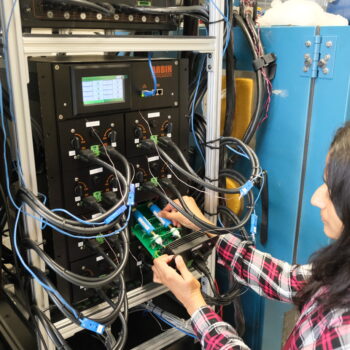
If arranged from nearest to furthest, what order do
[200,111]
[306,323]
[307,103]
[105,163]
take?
[306,323] < [105,163] < [307,103] < [200,111]

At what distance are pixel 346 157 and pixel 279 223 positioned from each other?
77 cm

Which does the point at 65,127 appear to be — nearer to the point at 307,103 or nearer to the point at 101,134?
the point at 101,134

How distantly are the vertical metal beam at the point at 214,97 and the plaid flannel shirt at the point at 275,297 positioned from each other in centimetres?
17

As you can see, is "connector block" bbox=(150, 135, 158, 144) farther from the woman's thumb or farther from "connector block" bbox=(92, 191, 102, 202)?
the woman's thumb

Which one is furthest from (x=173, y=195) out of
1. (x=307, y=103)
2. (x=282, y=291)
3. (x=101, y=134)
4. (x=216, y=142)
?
(x=307, y=103)

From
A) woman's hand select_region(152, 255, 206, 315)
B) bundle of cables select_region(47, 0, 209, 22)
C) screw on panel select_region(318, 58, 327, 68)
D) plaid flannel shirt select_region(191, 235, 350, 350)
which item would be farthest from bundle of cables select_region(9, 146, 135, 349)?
screw on panel select_region(318, 58, 327, 68)

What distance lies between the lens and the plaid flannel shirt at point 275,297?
2.68 ft

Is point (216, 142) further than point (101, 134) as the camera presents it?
Yes

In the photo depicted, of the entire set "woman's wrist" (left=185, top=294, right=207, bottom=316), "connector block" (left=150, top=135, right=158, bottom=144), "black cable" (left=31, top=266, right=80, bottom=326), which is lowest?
"woman's wrist" (left=185, top=294, right=207, bottom=316)

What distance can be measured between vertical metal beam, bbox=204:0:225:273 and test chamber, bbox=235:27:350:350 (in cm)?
26

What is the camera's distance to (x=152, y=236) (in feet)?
3.94

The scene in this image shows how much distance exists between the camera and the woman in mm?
806

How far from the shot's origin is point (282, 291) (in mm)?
1177

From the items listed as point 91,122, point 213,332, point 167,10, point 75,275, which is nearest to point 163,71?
point 167,10
